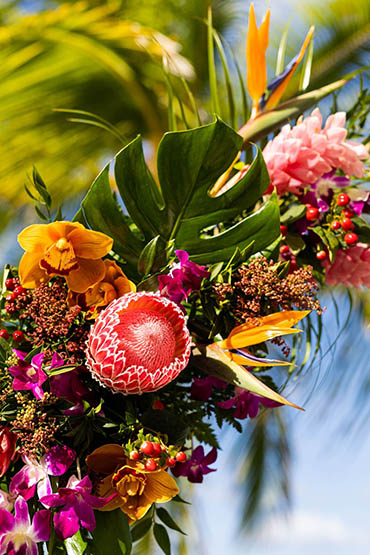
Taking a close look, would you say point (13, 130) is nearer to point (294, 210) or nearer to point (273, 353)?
point (273, 353)

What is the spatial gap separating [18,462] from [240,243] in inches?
10.8

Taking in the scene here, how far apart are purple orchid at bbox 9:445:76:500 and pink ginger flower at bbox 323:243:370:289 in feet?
1.06

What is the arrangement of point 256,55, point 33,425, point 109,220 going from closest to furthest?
point 33,425 → point 109,220 → point 256,55

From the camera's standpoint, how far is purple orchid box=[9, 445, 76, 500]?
47cm

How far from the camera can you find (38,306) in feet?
1.66

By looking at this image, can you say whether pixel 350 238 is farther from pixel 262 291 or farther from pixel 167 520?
pixel 167 520

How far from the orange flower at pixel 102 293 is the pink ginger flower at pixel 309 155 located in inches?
8.0

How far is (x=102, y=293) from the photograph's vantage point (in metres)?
0.52

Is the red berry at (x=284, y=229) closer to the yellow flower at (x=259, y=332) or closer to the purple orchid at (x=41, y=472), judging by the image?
the yellow flower at (x=259, y=332)

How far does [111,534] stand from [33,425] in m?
0.13

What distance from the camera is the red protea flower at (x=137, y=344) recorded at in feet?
1.52

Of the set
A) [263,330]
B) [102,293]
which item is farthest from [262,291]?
[102,293]

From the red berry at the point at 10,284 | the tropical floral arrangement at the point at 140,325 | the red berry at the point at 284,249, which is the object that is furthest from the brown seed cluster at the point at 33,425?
the red berry at the point at 284,249

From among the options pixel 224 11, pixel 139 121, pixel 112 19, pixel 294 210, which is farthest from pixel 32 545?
pixel 224 11
